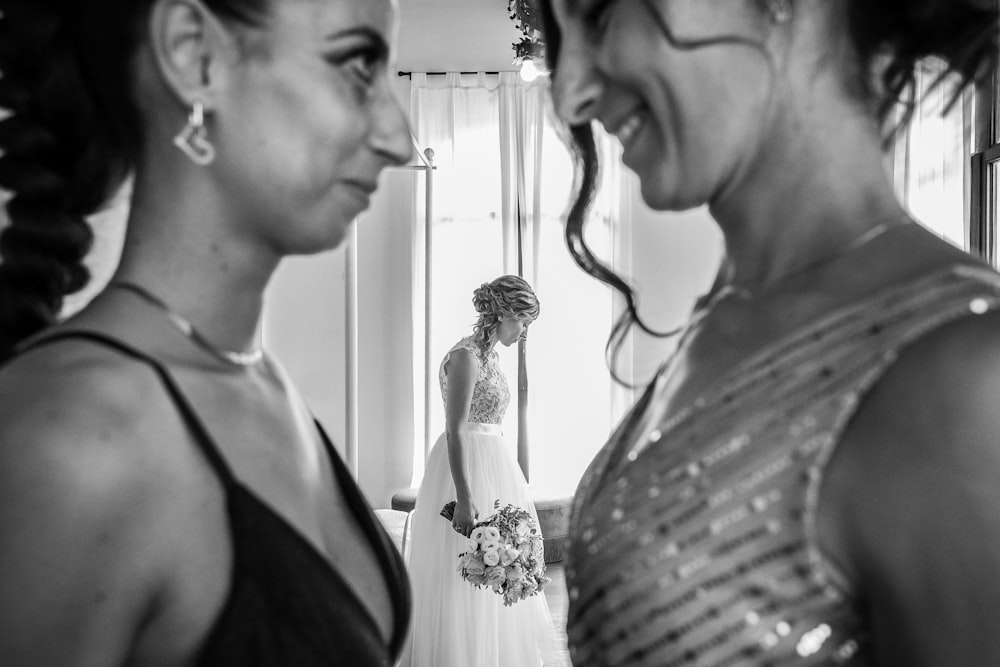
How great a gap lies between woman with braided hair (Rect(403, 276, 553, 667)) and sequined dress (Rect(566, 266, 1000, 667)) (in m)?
3.00

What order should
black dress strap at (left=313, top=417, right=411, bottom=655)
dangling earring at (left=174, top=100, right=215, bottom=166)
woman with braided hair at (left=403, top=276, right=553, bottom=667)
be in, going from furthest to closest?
woman with braided hair at (left=403, top=276, right=553, bottom=667) < black dress strap at (left=313, top=417, right=411, bottom=655) < dangling earring at (left=174, top=100, right=215, bottom=166)

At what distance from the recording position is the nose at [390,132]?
0.82 meters

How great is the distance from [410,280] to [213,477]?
5.58 m

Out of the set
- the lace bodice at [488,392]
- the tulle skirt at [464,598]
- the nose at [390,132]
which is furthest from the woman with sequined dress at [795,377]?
the lace bodice at [488,392]

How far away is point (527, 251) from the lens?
20.8 ft

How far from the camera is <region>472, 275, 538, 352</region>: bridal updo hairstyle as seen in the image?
4.06 meters

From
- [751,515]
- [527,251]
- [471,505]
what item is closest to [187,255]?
[751,515]

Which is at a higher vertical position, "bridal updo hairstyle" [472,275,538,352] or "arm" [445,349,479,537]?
"bridal updo hairstyle" [472,275,538,352]

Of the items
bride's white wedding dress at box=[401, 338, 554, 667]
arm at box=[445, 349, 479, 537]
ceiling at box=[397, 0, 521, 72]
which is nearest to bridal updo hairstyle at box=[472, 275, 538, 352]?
bride's white wedding dress at box=[401, 338, 554, 667]

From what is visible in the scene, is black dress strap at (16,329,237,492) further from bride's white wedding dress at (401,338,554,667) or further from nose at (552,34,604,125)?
bride's white wedding dress at (401,338,554,667)

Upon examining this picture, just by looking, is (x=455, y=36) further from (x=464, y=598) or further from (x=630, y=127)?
(x=630, y=127)

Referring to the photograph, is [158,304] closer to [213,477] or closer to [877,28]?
[213,477]

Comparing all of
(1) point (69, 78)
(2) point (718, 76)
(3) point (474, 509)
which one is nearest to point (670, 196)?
(2) point (718, 76)

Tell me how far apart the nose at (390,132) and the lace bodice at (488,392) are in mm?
3252
